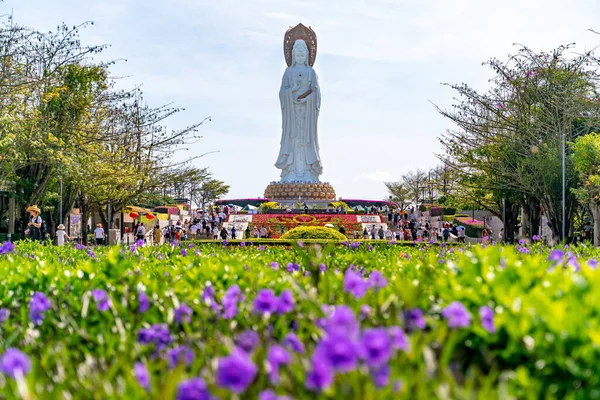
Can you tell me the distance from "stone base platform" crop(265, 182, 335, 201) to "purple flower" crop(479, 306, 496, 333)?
4433cm

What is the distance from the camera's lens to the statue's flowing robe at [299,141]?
47.9 m

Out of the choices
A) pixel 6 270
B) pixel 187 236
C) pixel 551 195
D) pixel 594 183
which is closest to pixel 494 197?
pixel 551 195

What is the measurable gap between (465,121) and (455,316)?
2398 centimetres

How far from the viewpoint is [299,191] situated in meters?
48.3

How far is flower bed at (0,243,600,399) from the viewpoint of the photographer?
2.79 metres

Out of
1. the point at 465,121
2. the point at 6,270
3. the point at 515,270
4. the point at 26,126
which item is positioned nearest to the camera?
the point at 515,270

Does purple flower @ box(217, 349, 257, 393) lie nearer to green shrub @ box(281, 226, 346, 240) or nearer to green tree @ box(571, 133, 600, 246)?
green shrub @ box(281, 226, 346, 240)

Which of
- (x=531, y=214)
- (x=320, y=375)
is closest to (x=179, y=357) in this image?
(x=320, y=375)

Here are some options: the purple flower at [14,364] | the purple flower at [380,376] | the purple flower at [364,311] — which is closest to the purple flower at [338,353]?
the purple flower at [380,376]

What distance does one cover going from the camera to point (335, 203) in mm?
46344

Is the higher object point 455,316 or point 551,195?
point 551,195

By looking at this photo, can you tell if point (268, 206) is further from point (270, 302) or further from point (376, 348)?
point (376, 348)

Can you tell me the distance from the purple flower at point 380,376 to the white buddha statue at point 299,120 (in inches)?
1769

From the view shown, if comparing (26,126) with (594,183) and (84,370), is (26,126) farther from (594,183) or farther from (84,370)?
(84,370)
